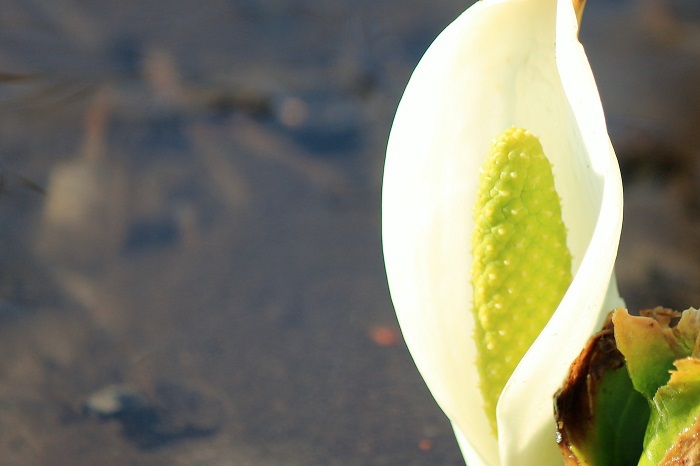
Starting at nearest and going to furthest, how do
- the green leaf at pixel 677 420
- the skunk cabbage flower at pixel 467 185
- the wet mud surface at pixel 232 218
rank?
the green leaf at pixel 677 420
the skunk cabbage flower at pixel 467 185
the wet mud surface at pixel 232 218

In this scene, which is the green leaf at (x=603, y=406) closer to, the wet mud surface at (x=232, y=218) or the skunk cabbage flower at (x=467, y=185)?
the skunk cabbage flower at (x=467, y=185)

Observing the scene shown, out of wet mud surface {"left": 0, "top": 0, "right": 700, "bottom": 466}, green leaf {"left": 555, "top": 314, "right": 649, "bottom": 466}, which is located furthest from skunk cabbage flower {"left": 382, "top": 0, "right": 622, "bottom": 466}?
wet mud surface {"left": 0, "top": 0, "right": 700, "bottom": 466}

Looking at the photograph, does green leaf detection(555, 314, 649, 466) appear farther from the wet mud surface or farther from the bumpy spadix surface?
the wet mud surface

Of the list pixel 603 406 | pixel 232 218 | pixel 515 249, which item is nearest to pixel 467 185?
pixel 515 249

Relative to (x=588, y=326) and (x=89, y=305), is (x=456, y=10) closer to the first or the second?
(x=89, y=305)

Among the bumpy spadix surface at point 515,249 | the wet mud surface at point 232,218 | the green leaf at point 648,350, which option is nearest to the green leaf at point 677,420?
the green leaf at point 648,350

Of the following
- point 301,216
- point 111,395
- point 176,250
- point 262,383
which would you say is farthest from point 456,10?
point 111,395
